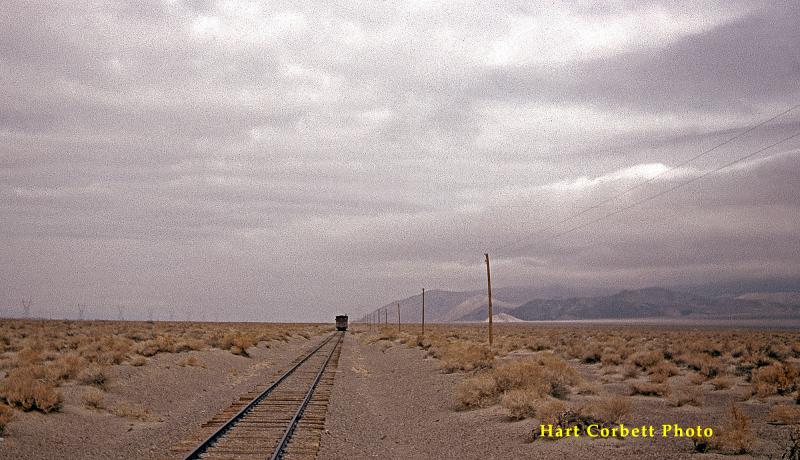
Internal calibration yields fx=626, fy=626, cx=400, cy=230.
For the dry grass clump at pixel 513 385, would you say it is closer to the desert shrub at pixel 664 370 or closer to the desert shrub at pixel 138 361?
the desert shrub at pixel 664 370

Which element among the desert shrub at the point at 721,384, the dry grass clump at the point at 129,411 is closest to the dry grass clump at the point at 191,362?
the dry grass clump at the point at 129,411

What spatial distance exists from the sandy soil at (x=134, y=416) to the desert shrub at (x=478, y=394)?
7.43m

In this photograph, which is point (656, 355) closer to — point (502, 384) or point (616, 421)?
point (502, 384)

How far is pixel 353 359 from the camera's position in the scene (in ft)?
133

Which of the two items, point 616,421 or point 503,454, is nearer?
point 503,454

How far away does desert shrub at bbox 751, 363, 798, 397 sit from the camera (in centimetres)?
2039

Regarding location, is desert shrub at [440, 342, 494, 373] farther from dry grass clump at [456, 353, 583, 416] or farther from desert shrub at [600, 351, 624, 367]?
desert shrub at [600, 351, 624, 367]

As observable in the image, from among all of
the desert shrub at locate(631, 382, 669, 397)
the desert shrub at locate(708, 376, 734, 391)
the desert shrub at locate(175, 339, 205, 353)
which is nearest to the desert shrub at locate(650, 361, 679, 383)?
the desert shrub at locate(708, 376, 734, 391)

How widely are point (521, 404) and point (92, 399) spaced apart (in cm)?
1215

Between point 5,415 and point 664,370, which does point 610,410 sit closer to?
point 664,370

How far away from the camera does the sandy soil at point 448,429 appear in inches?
516

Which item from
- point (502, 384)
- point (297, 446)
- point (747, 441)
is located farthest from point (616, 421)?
point (297, 446)

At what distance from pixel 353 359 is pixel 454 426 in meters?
24.2

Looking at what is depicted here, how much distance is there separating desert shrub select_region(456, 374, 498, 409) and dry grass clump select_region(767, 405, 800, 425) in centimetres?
731
